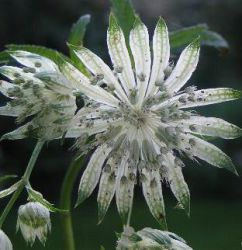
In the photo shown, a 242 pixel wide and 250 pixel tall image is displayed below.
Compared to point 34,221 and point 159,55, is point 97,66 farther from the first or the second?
point 34,221

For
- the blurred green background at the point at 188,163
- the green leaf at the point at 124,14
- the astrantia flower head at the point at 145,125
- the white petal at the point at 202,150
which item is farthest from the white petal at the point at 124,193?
the blurred green background at the point at 188,163

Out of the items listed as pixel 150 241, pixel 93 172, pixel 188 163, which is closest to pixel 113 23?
pixel 93 172

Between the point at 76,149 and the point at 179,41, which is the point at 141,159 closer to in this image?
the point at 76,149

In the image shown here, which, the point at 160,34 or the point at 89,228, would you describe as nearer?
the point at 160,34

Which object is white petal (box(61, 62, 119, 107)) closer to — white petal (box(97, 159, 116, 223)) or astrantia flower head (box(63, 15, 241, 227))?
astrantia flower head (box(63, 15, 241, 227))

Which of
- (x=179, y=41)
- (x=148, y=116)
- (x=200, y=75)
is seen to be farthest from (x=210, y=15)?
(x=148, y=116)

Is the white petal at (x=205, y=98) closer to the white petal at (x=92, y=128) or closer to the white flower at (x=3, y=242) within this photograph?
the white petal at (x=92, y=128)

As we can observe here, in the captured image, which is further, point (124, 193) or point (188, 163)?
point (188, 163)
